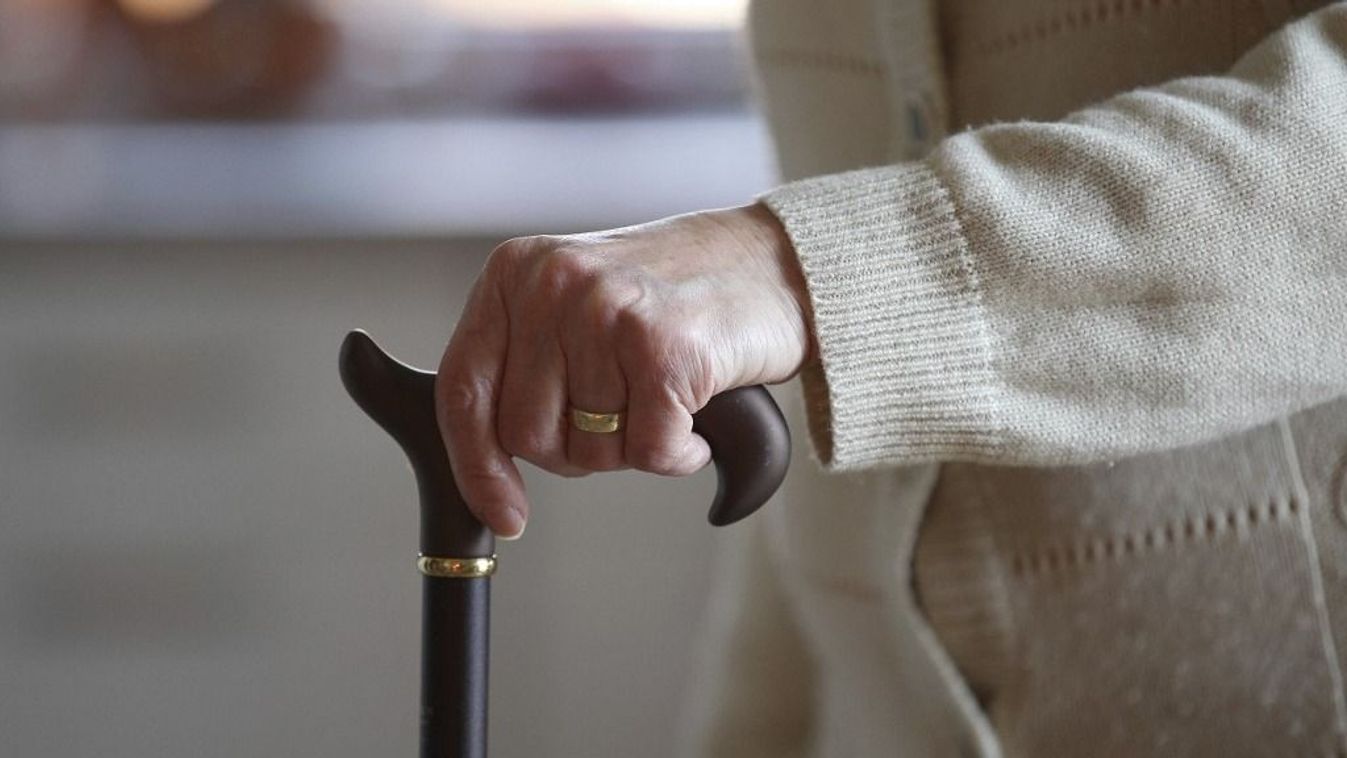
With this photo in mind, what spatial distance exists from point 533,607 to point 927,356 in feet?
3.99

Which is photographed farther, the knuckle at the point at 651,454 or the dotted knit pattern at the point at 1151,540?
the dotted knit pattern at the point at 1151,540

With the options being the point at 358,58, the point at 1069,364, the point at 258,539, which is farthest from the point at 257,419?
the point at 1069,364

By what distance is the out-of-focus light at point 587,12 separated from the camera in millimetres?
1787

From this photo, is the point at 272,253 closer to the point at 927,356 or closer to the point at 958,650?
the point at 958,650

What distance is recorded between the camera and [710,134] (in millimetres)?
1771

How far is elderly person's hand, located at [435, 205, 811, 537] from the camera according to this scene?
521 mm

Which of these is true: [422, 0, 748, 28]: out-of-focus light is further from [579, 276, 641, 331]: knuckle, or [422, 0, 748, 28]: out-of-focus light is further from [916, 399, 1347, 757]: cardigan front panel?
[579, 276, 641, 331]: knuckle

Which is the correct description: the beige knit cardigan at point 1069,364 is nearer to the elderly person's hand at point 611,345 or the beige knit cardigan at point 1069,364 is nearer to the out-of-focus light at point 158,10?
the elderly person's hand at point 611,345

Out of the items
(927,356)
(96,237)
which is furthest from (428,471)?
(96,237)

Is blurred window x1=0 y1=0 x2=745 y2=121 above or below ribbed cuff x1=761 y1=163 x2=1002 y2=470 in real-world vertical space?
above

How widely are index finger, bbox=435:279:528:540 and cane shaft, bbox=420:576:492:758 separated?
45mm

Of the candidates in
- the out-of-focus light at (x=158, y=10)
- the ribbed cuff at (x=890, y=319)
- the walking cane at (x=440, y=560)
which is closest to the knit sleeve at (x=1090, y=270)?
the ribbed cuff at (x=890, y=319)

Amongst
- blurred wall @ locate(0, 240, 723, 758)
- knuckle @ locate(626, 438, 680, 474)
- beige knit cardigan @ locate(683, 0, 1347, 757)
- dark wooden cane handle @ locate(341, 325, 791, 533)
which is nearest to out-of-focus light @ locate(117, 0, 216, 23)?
blurred wall @ locate(0, 240, 723, 758)

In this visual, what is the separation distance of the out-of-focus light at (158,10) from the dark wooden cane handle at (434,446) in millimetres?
1338
